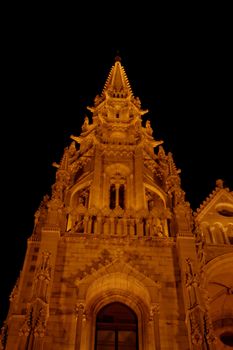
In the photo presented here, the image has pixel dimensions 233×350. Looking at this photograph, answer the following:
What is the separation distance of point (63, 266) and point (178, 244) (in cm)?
430

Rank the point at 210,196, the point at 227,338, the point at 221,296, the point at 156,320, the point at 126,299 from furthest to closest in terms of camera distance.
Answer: the point at 210,196 → the point at 221,296 → the point at 227,338 → the point at 126,299 → the point at 156,320

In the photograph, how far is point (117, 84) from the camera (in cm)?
3572

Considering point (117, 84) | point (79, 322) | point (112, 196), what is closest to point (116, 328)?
point (79, 322)

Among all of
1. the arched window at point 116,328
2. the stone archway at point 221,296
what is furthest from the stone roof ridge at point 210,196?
the arched window at point 116,328

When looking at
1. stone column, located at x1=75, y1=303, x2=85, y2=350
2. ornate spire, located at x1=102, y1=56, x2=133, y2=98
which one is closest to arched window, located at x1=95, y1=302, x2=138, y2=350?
stone column, located at x1=75, y1=303, x2=85, y2=350

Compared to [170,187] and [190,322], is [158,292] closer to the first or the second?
[190,322]

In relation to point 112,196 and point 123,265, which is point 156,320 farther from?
point 112,196

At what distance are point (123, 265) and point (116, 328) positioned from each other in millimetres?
2148

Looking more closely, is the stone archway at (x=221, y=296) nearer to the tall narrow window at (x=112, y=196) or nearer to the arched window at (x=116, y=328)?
the arched window at (x=116, y=328)

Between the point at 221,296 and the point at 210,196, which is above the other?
the point at 210,196

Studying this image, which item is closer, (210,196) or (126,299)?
(126,299)

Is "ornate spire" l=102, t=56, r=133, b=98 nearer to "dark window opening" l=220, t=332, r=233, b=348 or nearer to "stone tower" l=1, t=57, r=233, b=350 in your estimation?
"stone tower" l=1, t=57, r=233, b=350

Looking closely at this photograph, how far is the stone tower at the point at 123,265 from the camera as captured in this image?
14.6m

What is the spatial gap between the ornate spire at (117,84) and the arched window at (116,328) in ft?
63.8
